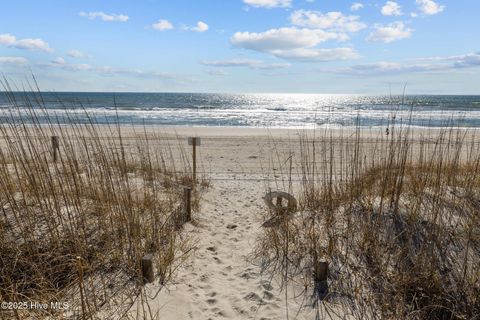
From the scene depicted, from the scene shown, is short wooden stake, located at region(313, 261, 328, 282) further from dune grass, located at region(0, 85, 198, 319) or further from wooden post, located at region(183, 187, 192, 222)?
wooden post, located at region(183, 187, 192, 222)

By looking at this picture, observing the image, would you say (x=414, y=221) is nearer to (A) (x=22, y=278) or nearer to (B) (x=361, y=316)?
(B) (x=361, y=316)

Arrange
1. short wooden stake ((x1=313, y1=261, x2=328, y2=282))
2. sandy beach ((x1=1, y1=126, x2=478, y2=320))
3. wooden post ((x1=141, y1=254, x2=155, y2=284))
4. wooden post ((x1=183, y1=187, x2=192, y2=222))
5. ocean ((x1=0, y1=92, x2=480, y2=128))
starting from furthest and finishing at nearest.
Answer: ocean ((x1=0, y1=92, x2=480, y2=128))
wooden post ((x1=183, y1=187, x2=192, y2=222))
short wooden stake ((x1=313, y1=261, x2=328, y2=282))
wooden post ((x1=141, y1=254, x2=155, y2=284))
sandy beach ((x1=1, y1=126, x2=478, y2=320))

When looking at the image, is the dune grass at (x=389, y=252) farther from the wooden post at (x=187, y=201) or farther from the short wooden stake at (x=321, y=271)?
the wooden post at (x=187, y=201)

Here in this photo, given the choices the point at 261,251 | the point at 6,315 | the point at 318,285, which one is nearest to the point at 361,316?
the point at 318,285

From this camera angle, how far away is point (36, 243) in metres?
2.79

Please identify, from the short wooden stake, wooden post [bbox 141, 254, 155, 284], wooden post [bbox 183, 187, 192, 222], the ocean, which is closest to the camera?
wooden post [bbox 141, 254, 155, 284]

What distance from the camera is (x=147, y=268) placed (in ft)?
8.77

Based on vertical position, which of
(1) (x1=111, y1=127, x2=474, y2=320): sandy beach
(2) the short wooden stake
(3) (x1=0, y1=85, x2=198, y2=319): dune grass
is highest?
(3) (x1=0, y1=85, x2=198, y2=319): dune grass

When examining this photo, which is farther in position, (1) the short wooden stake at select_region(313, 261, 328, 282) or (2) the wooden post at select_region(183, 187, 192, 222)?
(2) the wooden post at select_region(183, 187, 192, 222)

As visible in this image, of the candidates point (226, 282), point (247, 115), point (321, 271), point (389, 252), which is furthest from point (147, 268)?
point (247, 115)

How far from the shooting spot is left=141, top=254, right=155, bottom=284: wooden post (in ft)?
8.68

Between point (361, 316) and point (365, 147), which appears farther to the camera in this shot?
point (365, 147)

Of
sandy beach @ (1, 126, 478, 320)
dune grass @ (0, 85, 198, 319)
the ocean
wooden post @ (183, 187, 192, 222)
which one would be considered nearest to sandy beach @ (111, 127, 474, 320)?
sandy beach @ (1, 126, 478, 320)

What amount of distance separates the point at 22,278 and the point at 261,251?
203 centimetres
